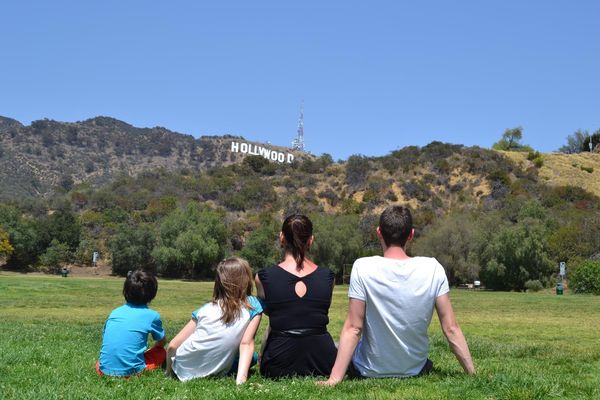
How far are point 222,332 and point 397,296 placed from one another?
5.90ft

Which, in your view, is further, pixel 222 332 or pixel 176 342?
pixel 176 342

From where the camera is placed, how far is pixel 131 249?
201ft

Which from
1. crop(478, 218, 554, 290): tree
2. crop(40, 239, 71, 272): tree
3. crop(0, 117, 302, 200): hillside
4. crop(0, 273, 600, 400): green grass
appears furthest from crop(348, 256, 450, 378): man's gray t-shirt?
crop(0, 117, 302, 200): hillside

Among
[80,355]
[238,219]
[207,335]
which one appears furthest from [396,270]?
[238,219]

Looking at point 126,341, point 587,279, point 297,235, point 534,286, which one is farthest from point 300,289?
point 534,286

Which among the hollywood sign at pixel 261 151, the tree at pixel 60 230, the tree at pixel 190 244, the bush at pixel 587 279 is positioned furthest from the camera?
the hollywood sign at pixel 261 151

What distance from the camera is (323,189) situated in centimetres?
8950

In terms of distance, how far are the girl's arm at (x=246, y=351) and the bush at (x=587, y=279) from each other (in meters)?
37.7

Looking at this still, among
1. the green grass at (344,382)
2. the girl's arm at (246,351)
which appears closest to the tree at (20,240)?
the green grass at (344,382)

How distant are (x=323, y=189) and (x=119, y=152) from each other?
67.9 meters

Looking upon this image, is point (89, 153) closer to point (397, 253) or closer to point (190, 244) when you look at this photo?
point (190, 244)

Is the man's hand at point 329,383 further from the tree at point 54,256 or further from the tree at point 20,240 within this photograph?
the tree at point 20,240

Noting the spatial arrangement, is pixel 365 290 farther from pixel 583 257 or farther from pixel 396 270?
pixel 583 257

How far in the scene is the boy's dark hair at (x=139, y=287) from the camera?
6582mm
